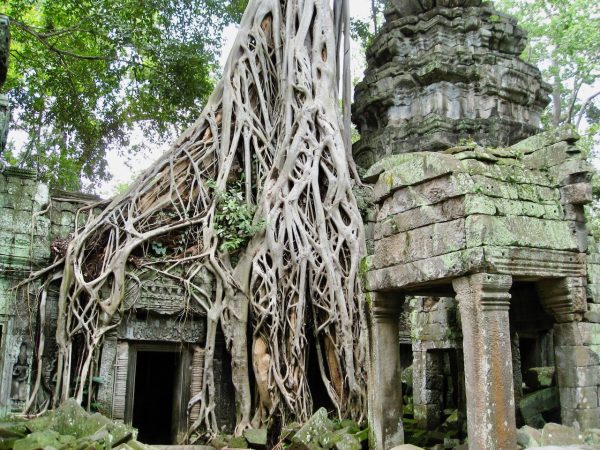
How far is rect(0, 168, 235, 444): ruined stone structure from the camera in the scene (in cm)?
654

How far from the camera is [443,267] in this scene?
4.31 m

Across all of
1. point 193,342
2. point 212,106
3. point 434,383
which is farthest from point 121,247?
point 434,383

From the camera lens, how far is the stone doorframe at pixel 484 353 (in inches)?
154

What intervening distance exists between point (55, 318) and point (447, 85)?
7310 mm

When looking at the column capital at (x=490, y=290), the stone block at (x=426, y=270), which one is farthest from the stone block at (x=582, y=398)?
the stone block at (x=426, y=270)

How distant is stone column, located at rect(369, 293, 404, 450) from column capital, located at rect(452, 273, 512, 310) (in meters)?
1.12

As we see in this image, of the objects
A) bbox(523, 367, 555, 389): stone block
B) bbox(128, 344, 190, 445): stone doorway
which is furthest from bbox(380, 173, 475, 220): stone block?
bbox(128, 344, 190, 445): stone doorway

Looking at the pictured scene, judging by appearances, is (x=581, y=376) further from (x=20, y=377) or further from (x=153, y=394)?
(x=153, y=394)

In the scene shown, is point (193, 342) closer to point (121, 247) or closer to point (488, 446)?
point (121, 247)

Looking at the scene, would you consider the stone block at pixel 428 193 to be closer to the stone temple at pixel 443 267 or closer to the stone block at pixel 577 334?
the stone temple at pixel 443 267

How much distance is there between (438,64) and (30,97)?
304 inches

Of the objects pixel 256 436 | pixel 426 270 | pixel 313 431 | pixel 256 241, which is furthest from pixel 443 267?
pixel 256 241

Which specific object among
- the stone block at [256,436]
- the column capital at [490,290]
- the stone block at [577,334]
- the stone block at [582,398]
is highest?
the column capital at [490,290]

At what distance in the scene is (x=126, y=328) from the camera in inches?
279
